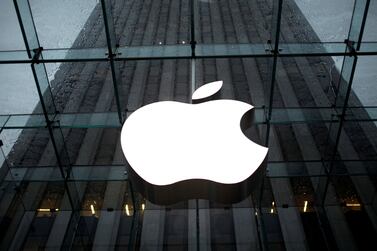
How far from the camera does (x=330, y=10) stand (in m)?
6.37

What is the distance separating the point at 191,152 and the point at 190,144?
0.23 feet

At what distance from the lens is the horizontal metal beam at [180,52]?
5258mm

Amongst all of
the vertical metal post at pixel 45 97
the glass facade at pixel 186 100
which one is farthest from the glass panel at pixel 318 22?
the vertical metal post at pixel 45 97

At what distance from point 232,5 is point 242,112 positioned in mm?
5607

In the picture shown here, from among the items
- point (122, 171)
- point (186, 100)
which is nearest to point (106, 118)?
point (122, 171)

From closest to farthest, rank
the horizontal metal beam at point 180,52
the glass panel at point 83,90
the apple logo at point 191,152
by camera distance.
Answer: the apple logo at point 191,152, the horizontal metal beam at point 180,52, the glass panel at point 83,90

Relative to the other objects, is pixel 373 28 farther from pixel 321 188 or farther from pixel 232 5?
pixel 232 5

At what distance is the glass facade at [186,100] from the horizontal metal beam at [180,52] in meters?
0.02

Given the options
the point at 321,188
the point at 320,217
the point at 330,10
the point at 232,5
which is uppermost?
the point at 232,5

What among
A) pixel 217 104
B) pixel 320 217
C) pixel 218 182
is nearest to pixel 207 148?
pixel 218 182

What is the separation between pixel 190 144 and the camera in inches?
137

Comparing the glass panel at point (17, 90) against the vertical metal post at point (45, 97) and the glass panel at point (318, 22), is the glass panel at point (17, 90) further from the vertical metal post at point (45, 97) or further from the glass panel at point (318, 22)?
the glass panel at point (318, 22)

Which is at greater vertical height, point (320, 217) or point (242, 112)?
point (320, 217)

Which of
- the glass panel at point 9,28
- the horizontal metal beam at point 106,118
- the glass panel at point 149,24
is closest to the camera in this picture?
the glass panel at point 9,28
